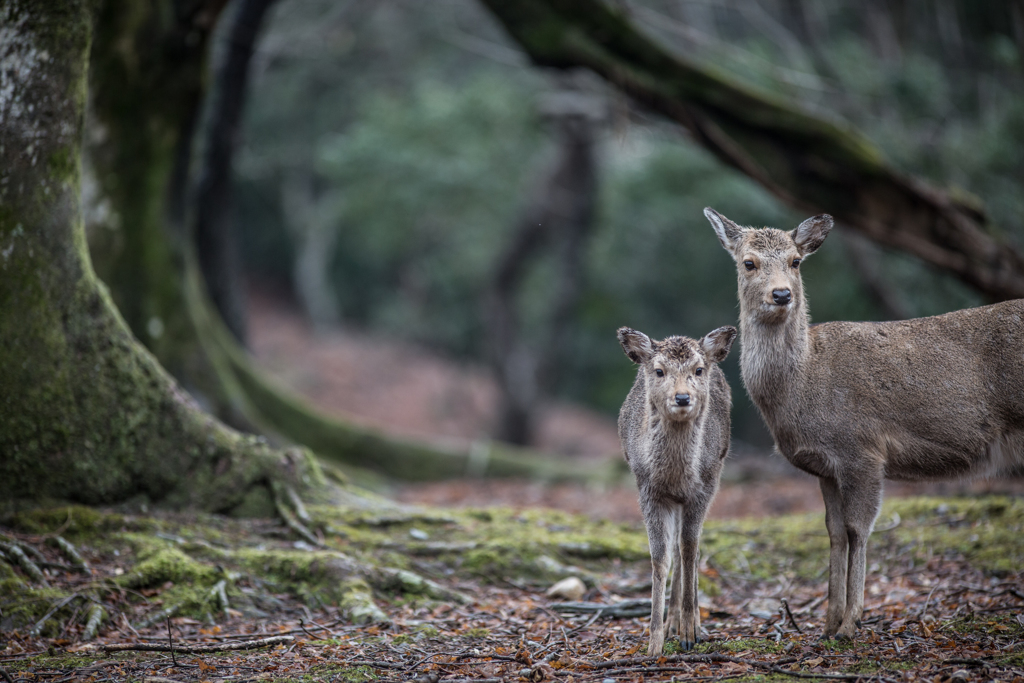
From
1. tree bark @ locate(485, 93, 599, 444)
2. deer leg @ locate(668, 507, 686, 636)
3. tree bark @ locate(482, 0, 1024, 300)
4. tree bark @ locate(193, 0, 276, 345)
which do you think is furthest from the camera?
tree bark @ locate(485, 93, 599, 444)

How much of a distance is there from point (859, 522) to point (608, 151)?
913 inches

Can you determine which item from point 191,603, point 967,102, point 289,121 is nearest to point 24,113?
point 191,603

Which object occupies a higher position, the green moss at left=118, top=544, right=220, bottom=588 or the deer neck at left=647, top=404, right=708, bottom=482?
the deer neck at left=647, top=404, right=708, bottom=482

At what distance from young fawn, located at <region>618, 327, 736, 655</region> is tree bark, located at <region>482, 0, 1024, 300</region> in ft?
17.0

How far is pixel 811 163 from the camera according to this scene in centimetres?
1064

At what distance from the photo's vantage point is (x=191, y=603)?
640 cm

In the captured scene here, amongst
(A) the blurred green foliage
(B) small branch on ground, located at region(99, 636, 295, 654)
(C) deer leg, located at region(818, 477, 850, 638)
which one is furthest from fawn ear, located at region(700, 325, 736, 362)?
(A) the blurred green foliage

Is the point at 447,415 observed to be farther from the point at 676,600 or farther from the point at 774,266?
the point at 676,600

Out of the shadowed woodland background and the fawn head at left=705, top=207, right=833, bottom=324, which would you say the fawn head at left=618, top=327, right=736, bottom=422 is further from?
the shadowed woodland background

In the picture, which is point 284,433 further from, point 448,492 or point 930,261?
point 930,261

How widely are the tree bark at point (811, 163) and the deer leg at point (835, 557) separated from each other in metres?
5.08

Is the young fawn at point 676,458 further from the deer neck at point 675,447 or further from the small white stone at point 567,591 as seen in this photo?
the small white stone at point 567,591

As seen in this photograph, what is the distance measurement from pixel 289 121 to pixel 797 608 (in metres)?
32.6

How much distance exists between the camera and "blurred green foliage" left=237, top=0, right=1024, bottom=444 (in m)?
18.2
